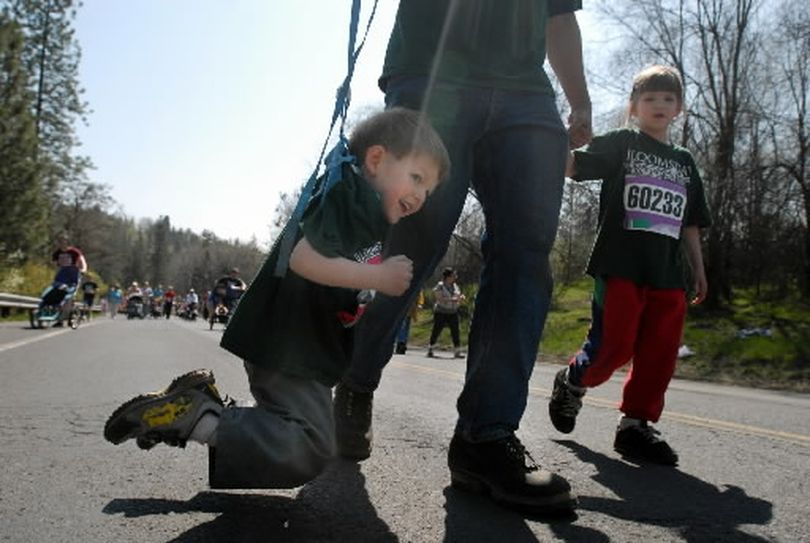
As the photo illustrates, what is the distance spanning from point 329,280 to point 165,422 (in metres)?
0.55

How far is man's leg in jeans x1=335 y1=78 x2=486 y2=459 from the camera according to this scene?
8.06 feet

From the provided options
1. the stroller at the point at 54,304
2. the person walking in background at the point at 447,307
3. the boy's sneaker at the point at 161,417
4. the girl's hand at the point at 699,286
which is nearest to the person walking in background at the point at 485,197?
the boy's sneaker at the point at 161,417

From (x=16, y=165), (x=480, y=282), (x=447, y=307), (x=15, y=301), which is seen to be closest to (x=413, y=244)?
(x=480, y=282)

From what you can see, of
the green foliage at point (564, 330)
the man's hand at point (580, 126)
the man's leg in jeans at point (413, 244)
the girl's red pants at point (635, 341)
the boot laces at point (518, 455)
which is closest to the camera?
the boot laces at point (518, 455)

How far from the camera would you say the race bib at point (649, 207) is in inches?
136

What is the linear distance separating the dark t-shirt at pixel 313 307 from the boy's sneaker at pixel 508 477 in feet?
1.53

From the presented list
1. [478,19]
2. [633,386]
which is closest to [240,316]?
[478,19]

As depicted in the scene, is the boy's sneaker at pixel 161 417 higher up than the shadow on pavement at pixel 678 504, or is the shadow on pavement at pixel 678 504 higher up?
the boy's sneaker at pixel 161 417

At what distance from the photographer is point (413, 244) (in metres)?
2.47

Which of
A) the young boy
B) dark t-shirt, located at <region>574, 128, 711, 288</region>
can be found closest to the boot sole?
the young boy

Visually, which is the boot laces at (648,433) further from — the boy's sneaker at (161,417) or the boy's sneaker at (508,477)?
the boy's sneaker at (161,417)

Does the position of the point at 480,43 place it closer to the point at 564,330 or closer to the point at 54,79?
the point at 564,330

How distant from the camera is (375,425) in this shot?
3424 mm

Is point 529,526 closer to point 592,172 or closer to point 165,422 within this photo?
point 165,422
